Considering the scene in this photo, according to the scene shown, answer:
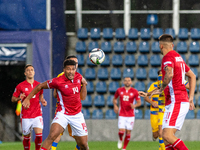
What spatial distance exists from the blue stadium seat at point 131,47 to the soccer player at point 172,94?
8.98 meters

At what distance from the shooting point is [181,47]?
1439cm

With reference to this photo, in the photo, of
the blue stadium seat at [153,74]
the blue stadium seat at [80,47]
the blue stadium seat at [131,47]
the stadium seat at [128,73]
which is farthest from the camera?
the blue stadium seat at [80,47]

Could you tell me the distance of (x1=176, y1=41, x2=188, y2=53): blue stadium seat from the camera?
1438 cm

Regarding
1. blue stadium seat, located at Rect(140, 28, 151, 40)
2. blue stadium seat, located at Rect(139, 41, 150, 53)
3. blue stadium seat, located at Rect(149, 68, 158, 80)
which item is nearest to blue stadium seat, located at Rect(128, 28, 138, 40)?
blue stadium seat, located at Rect(140, 28, 151, 40)

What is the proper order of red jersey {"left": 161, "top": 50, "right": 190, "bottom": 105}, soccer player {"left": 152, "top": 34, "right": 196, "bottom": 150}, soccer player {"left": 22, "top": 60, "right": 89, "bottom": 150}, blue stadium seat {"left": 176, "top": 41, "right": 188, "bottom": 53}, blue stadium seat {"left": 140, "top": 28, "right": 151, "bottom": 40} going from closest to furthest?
soccer player {"left": 152, "top": 34, "right": 196, "bottom": 150} → red jersey {"left": 161, "top": 50, "right": 190, "bottom": 105} → soccer player {"left": 22, "top": 60, "right": 89, "bottom": 150} → blue stadium seat {"left": 176, "top": 41, "right": 188, "bottom": 53} → blue stadium seat {"left": 140, "top": 28, "right": 151, "bottom": 40}

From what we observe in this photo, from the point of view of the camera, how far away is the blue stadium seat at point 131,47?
14484 millimetres

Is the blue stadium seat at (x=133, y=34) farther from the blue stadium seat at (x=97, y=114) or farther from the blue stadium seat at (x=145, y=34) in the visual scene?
the blue stadium seat at (x=97, y=114)

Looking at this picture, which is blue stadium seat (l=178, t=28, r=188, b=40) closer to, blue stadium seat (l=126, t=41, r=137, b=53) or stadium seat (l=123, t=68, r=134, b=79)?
blue stadium seat (l=126, t=41, r=137, b=53)

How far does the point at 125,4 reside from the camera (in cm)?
1585

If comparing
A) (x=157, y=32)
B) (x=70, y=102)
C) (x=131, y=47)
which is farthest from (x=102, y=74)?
(x=70, y=102)

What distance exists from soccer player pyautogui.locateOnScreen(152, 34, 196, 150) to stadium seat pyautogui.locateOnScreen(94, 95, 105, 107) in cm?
822

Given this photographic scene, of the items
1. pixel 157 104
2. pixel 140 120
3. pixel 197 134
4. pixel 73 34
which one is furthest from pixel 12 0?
pixel 197 134

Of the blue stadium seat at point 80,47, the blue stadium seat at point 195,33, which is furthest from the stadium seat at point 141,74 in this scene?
the blue stadium seat at point 195,33

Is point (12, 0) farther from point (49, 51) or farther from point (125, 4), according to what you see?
point (125, 4)
